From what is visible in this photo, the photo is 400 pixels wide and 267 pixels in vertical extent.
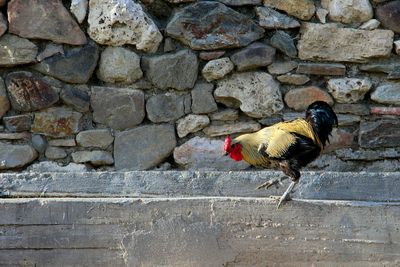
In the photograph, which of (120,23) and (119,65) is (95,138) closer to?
(119,65)

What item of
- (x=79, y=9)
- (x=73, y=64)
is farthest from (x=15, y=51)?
(x=79, y=9)

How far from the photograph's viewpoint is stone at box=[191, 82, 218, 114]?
458cm

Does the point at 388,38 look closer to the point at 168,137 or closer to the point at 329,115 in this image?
the point at 329,115

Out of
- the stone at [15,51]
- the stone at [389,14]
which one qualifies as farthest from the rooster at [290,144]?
the stone at [15,51]

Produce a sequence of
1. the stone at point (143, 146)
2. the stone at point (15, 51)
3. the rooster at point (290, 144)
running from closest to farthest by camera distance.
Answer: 1. the rooster at point (290, 144)
2. the stone at point (15, 51)
3. the stone at point (143, 146)

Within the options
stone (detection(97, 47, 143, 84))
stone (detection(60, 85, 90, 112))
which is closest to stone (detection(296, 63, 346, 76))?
stone (detection(97, 47, 143, 84))

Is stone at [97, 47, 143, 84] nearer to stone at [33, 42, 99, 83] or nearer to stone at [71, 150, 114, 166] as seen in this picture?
stone at [33, 42, 99, 83]

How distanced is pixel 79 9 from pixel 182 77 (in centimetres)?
70

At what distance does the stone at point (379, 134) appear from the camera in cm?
457

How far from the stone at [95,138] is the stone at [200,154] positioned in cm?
40

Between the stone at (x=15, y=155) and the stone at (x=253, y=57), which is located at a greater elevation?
the stone at (x=253, y=57)

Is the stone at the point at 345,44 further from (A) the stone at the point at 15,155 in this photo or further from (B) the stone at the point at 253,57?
(A) the stone at the point at 15,155

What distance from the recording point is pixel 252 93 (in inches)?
180

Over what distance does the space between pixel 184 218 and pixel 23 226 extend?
2.21ft
